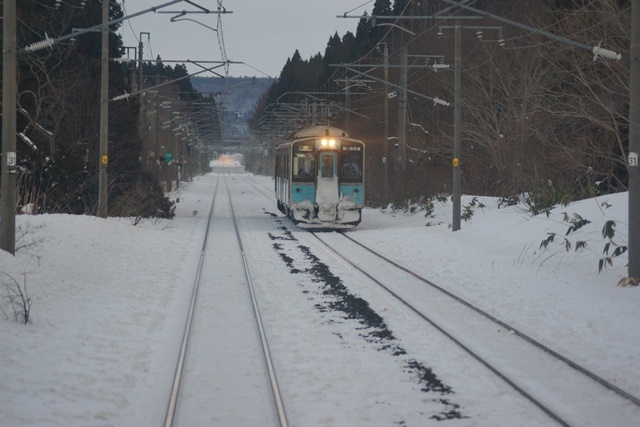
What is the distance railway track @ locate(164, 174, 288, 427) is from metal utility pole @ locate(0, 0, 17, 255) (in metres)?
3.23

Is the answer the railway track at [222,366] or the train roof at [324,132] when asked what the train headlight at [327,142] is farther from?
the railway track at [222,366]

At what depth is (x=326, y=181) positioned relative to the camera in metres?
28.9

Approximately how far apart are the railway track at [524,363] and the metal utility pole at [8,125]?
250 inches

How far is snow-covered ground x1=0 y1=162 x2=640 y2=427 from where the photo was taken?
8461 mm

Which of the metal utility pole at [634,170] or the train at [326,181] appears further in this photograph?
the train at [326,181]

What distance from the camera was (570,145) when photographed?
28406mm

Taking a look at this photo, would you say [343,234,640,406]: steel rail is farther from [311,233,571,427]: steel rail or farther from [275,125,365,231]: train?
[275,125,365,231]: train

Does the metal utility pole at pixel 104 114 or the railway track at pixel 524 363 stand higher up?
the metal utility pole at pixel 104 114

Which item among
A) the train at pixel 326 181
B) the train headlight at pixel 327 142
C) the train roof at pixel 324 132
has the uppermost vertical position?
the train roof at pixel 324 132

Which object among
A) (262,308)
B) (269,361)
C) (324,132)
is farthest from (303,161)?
(269,361)

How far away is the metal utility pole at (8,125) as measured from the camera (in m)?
14.9

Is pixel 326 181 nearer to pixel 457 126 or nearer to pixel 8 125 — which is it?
pixel 457 126

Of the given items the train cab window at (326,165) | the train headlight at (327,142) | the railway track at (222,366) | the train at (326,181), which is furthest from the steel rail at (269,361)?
the train headlight at (327,142)

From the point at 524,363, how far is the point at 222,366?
10.7ft
